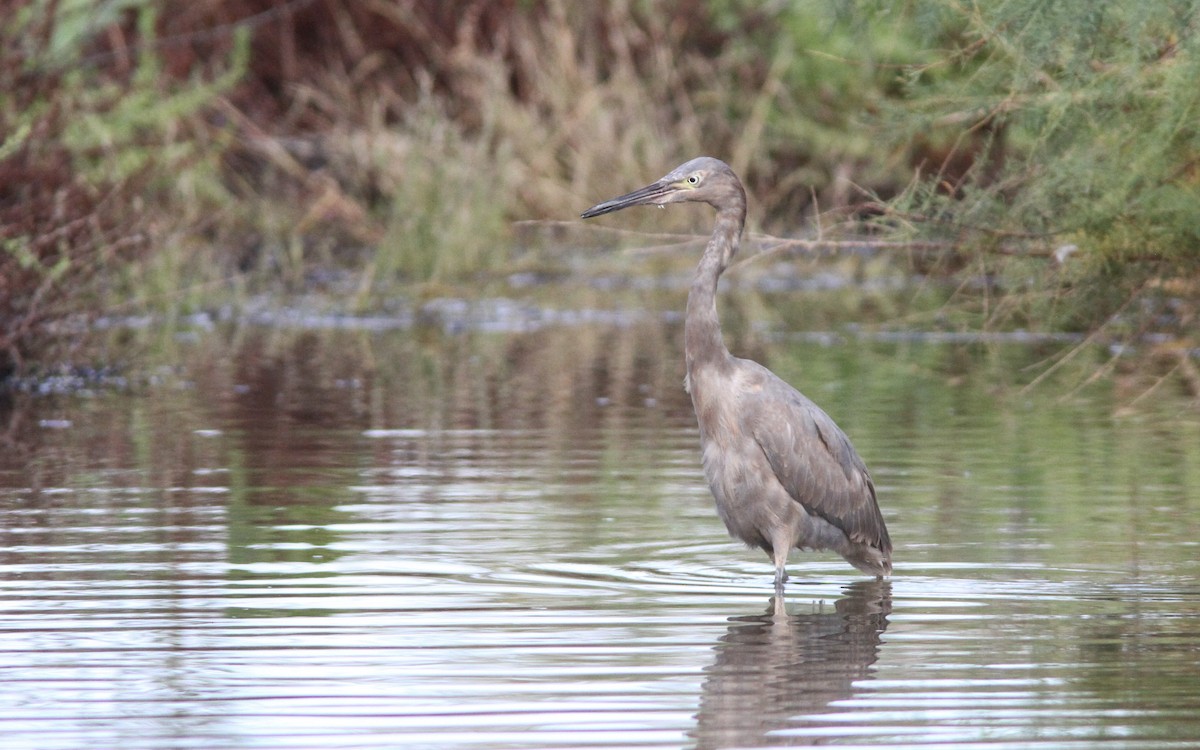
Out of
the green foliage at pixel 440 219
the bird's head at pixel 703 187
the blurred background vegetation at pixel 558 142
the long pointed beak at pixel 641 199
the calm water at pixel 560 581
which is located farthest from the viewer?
the green foliage at pixel 440 219

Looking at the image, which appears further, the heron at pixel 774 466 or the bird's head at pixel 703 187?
the bird's head at pixel 703 187

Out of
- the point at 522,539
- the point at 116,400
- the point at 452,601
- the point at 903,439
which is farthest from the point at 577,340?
the point at 452,601

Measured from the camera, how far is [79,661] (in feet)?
20.3

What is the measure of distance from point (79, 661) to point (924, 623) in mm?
2502

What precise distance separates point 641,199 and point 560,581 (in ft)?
4.91

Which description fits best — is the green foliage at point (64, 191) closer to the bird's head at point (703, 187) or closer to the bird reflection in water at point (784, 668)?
the bird's head at point (703, 187)

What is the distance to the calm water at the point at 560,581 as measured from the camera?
5551 millimetres

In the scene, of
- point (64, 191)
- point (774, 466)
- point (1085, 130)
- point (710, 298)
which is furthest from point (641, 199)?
point (64, 191)

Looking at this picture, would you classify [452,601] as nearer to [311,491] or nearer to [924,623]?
[924,623]

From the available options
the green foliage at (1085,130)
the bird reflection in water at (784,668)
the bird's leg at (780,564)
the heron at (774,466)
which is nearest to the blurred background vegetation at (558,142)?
the green foliage at (1085,130)

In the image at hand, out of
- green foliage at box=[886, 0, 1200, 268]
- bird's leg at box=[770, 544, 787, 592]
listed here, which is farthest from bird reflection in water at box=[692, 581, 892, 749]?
green foliage at box=[886, 0, 1200, 268]

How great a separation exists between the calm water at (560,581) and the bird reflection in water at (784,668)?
0.05 ft

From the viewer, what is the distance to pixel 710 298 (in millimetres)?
7832

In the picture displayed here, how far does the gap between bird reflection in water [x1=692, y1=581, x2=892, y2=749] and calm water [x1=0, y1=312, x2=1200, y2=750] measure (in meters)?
0.02
